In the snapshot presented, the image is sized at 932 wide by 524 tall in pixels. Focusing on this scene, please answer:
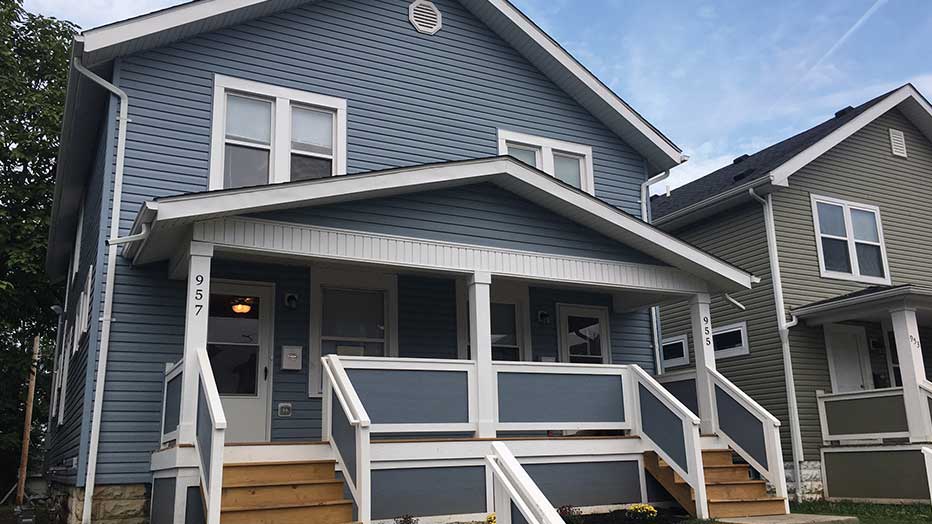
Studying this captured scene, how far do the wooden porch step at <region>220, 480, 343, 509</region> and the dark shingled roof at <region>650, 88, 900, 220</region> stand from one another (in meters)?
9.60

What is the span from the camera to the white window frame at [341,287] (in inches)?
383

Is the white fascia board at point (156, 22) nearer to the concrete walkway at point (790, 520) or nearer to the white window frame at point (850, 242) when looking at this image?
the concrete walkway at point (790, 520)

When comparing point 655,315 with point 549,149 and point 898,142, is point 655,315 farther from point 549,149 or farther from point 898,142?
point 898,142

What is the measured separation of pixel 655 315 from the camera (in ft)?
40.8

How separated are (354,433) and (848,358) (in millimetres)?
10402

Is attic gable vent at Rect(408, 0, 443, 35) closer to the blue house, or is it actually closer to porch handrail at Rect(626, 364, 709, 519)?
the blue house

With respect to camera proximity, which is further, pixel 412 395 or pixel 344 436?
pixel 412 395

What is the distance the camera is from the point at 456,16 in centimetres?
1195

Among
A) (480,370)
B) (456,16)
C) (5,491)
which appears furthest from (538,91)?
(5,491)

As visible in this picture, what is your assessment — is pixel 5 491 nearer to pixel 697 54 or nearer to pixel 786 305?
pixel 786 305

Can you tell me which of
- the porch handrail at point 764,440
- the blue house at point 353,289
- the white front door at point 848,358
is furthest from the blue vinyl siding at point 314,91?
the white front door at point 848,358

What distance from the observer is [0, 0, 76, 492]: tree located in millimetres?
17891

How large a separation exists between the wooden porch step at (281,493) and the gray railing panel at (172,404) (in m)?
1.08

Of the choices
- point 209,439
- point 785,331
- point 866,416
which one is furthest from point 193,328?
point 866,416
